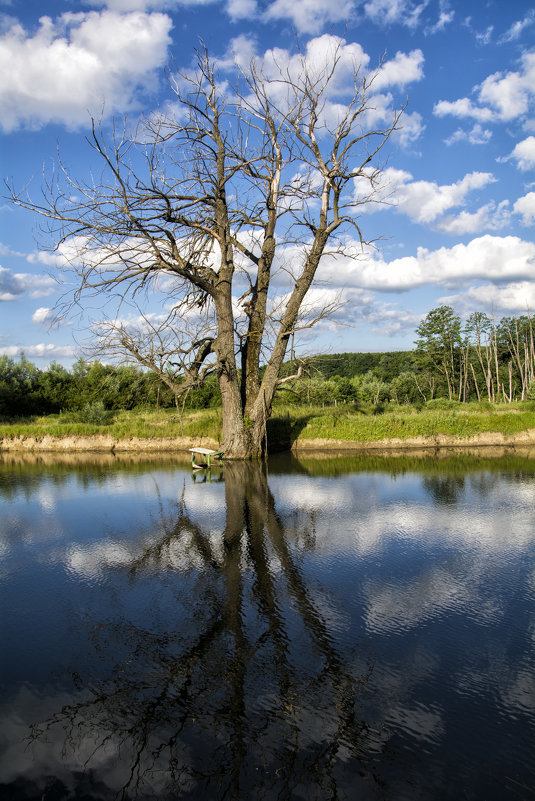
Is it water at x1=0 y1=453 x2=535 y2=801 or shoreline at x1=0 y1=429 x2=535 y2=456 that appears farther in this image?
shoreline at x1=0 y1=429 x2=535 y2=456

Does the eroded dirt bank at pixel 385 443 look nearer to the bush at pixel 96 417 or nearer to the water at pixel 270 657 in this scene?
the bush at pixel 96 417

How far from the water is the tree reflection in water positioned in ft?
0.05

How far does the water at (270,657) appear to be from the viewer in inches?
143

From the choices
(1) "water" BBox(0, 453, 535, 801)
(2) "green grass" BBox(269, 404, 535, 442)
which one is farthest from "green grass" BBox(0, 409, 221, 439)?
(1) "water" BBox(0, 453, 535, 801)

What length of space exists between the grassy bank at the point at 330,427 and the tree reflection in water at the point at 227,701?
49.0 feet

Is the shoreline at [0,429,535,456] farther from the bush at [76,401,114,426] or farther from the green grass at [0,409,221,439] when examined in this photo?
the bush at [76,401,114,426]

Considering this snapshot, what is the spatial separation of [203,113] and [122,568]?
48.3 feet

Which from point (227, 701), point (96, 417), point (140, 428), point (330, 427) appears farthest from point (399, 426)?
point (227, 701)

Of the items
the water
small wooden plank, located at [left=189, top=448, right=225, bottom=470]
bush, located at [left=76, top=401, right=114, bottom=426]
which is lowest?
the water

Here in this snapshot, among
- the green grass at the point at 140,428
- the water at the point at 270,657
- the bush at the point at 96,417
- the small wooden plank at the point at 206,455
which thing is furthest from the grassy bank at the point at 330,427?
the water at the point at 270,657

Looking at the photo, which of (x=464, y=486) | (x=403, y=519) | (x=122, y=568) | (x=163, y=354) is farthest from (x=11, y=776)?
(x=163, y=354)

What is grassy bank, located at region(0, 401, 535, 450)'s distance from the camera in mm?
21594

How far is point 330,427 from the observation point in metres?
21.9

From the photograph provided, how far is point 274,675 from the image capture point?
15.3ft
